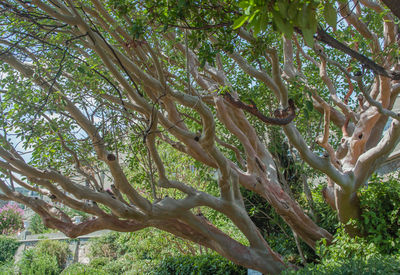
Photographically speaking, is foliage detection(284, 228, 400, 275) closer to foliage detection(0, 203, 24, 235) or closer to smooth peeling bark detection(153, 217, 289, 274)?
smooth peeling bark detection(153, 217, 289, 274)

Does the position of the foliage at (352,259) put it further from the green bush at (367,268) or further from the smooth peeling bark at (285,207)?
the smooth peeling bark at (285,207)

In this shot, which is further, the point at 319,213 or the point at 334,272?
the point at 319,213

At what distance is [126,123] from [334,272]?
12.7ft

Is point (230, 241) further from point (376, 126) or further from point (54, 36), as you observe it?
point (54, 36)

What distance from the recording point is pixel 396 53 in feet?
17.8

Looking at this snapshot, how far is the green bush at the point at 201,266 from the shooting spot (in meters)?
8.16

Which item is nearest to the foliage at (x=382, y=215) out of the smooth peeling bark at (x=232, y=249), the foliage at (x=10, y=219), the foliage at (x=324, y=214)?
Answer: the foliage at (x=324, y=214)

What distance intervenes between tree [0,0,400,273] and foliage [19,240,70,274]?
7692 mm

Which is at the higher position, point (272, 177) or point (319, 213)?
point (272, 177)

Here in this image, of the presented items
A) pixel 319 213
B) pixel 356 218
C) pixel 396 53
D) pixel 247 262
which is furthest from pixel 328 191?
pixel 396 53

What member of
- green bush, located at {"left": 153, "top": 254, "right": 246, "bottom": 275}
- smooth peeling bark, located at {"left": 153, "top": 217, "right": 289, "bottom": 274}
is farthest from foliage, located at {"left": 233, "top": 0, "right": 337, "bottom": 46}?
green bush, located at {"left": 153, "top": 254, "right": 246, "bottom": 275}

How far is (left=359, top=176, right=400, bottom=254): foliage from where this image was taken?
5.95m

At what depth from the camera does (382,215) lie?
6.28m

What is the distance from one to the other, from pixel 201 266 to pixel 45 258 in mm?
8139
